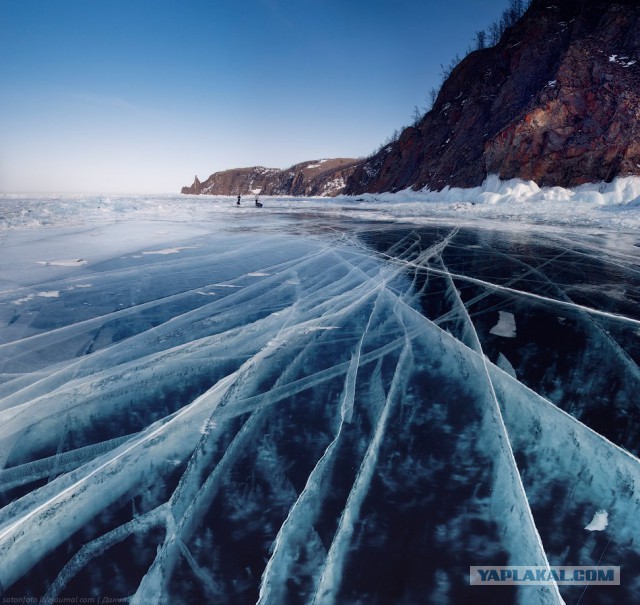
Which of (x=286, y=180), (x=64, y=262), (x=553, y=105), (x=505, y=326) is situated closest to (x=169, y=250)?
(x=64, y=262)

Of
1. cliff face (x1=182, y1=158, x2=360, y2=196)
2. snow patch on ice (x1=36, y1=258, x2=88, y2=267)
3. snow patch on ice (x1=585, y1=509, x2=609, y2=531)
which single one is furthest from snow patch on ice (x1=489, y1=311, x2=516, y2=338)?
Result: cliff face (x1=182, y1=158, x2=360, y2=196)

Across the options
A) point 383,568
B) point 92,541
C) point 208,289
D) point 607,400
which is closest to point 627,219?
point 607,400

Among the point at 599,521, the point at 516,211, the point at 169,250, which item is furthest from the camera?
the point at 516,211

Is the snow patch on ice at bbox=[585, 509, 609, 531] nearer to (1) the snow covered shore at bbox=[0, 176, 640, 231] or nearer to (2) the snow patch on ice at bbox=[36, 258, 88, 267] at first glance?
(2) the snow patch on ice at bbox=[36, 258, 88, 267]

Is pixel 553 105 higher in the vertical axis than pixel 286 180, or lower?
lower

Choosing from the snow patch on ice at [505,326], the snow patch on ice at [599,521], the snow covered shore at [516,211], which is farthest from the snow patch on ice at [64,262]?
the snow covered shore at [516,211]

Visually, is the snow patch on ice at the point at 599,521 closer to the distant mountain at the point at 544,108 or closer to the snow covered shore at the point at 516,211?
the snow covered shore at the point at 516,211

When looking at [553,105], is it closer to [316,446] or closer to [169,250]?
[169,250]
